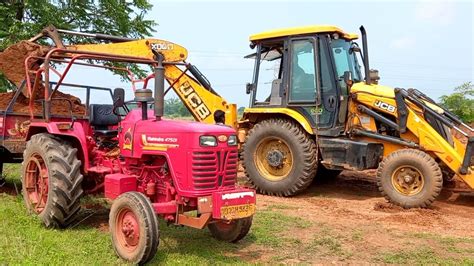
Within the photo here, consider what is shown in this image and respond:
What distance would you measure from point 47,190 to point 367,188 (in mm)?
5707

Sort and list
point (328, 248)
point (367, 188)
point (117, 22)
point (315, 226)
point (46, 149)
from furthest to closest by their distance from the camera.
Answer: point (117, 22)
point (367, 188)
point (315, 226)
point (46, 149)
point (328, 248)

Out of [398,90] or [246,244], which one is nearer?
[246,244]

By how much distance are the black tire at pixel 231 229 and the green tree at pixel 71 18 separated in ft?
32.9

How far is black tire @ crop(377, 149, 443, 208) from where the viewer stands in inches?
279

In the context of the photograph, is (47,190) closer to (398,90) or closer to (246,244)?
(246,244)

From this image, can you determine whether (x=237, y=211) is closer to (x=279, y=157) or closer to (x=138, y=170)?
(x=138, y=170)

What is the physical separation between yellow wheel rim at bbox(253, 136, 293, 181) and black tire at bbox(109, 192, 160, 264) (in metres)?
3.96

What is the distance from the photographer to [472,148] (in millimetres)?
7191

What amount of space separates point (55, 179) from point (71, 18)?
36.9 feet

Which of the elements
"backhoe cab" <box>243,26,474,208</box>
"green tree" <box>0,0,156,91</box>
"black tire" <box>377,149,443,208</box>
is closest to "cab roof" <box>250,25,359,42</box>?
"backhoe cab" <box>243,26,474,208</box>

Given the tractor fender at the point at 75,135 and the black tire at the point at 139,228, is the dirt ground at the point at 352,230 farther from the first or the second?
the black tire at the point at 139,228

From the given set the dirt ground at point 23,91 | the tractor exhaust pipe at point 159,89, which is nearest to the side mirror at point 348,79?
the tractor exhaust pipe at point 159,89

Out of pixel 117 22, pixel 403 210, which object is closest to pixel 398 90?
pixel 403 210

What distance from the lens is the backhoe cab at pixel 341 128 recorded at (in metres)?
7.37
